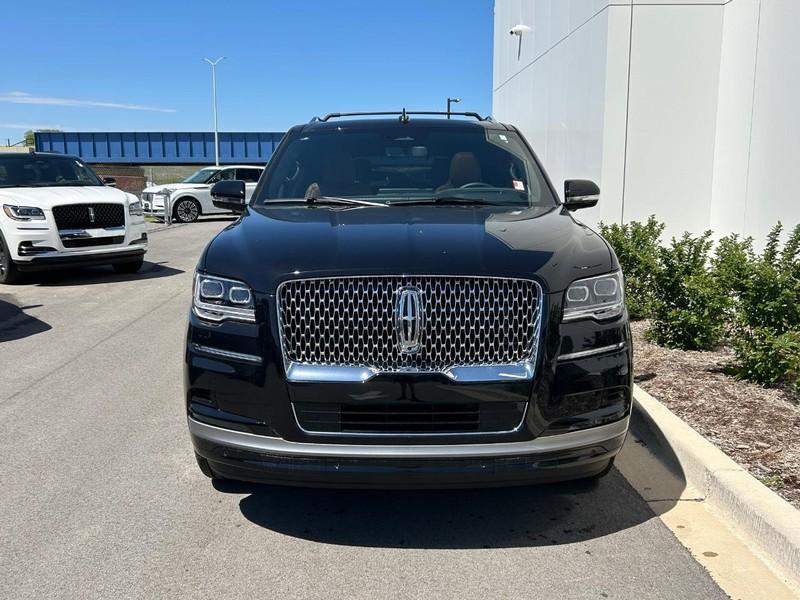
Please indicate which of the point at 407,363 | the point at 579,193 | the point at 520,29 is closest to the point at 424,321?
the point at 407,363

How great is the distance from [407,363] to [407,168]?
2046 mm

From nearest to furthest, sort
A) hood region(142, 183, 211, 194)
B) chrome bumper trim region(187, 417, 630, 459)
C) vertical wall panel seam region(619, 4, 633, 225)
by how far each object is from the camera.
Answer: chrome bumper trim region(187, 417, 630, 459) < vertical wall panel seam region(619, 4, 633, 225) < hood region(142, 183, 211, 194)

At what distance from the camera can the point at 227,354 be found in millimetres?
3311

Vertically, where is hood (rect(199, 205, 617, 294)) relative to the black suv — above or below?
above

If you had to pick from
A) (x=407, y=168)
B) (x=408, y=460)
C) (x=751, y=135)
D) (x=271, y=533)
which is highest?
(x=751, y=135)

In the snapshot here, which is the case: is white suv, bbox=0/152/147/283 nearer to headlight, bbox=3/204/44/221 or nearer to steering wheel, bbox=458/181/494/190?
headlight, bbox=3/204/44/221

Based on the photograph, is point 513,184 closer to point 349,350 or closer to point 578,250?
point 578,250

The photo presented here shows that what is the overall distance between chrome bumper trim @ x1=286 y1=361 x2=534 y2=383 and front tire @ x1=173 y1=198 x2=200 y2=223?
930 inches

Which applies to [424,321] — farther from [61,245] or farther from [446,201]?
[61,245]

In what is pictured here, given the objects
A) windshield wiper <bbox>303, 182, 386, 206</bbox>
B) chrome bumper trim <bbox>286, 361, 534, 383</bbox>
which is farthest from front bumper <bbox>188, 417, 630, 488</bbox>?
A: windshield wiper <bbox>303, 182, 386, 206</bbox>

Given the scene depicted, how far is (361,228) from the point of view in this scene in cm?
375

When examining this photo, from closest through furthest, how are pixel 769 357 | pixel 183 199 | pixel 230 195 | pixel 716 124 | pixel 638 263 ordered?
pixel 230 195, pixel 769 357, pixel 638 263, pixel 716 124, pixel 183 199

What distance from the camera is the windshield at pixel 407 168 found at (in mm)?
4793

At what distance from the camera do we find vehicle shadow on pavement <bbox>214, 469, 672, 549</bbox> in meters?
3.62
